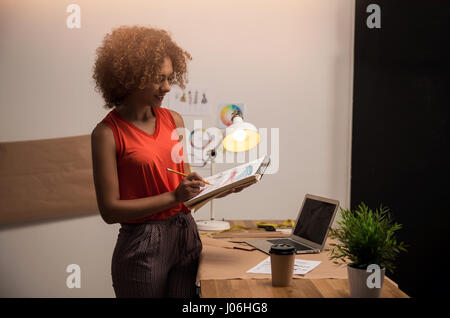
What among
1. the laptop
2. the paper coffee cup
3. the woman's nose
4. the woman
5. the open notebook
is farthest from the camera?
the laptop

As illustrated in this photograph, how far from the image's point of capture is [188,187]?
4.88 feet

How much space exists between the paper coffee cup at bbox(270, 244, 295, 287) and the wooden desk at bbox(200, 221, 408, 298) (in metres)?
0.02

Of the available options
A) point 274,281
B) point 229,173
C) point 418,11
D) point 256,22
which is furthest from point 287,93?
point 274,281

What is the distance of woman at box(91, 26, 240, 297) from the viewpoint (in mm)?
1530

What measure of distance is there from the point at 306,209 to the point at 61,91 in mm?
1787

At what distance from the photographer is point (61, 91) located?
9.42 feet

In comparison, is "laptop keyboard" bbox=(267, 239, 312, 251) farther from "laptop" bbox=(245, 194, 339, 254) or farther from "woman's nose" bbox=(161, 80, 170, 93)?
"woman's nose" bbox=(161, 80, 170, 93)

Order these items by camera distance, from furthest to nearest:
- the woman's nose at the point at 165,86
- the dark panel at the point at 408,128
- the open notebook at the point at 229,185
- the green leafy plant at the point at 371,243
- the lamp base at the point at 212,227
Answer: the dark panel at the point at 408,128 → the lamp base at the point at 212,227 → the woman's nose at the point at 165,86 → the open notebook at the point at 229,185 → the green leafy plant at the point at 371,243

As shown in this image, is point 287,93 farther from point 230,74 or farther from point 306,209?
point 306,209

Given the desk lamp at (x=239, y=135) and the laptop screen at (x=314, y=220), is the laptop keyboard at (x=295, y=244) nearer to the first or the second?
the laptop screen at (x=314, y=220)

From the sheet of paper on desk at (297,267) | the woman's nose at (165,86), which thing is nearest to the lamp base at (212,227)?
the sheet of paper on desk at (297,267)

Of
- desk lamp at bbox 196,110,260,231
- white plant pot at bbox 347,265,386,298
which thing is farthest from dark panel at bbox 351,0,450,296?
white plant pot at bbox 347,265,386,298

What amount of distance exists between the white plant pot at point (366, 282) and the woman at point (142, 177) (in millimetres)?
578

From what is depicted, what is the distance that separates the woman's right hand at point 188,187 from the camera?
1490 millimetres
